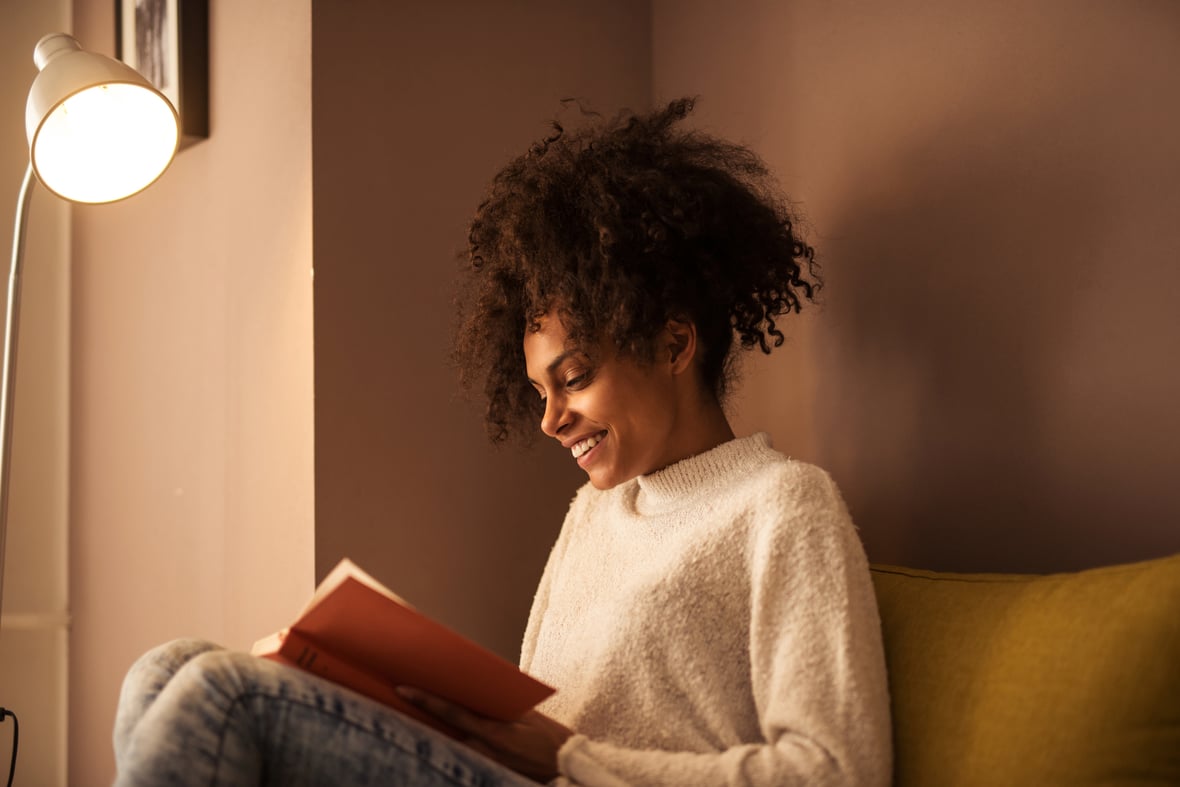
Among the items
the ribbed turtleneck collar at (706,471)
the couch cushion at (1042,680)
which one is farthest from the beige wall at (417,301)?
the couch cushion at (1042,680)

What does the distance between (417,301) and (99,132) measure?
541mm

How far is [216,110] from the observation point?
6.55 feet

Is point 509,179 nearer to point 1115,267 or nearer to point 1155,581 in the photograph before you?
point 1115,267

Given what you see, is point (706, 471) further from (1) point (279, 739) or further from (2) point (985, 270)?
(1) point (279, 739)

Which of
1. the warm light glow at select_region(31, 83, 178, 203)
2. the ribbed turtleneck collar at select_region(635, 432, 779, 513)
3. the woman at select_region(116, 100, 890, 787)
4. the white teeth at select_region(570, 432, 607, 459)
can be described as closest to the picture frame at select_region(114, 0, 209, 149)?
the warm light glow at select_region(31, 83, 178, 203)

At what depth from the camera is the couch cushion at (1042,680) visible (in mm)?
981

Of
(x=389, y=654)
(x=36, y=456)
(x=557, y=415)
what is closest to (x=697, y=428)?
(x=557, y=415)

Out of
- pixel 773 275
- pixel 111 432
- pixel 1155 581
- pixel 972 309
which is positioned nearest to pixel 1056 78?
pixel 972 309

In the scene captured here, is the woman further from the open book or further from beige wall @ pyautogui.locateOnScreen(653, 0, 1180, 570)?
beige wall @ pyautogui.locateOnScreen(653, 0, 1180, 570)

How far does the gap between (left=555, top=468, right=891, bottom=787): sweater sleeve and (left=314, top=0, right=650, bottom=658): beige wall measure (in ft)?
2.00

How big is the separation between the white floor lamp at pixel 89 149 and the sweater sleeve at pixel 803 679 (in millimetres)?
1062

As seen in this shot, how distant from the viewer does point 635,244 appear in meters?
1.37

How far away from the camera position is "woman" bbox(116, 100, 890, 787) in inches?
39.8

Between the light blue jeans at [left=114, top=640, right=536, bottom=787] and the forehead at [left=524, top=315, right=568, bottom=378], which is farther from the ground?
the forehead at [left=524, top=315, right=568, bottom=378]
